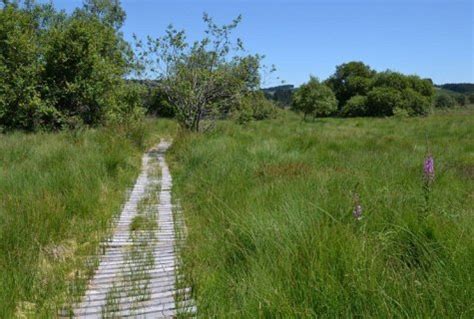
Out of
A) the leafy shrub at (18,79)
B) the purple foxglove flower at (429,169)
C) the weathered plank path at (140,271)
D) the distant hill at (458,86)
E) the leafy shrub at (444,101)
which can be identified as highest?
the distant hill at (458,86)

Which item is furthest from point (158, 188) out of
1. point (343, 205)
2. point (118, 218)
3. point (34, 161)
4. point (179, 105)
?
point (179, 105)

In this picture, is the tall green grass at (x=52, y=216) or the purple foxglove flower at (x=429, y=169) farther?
the purple foxglove flower at (x=429, y=169)

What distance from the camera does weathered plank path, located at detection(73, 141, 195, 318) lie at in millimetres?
3320

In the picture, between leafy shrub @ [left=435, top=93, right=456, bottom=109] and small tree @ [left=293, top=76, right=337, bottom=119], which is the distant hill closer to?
leafy shrub @ [left=435, top=93, right=456, bottom=109]

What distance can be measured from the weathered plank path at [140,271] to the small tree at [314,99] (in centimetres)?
3430

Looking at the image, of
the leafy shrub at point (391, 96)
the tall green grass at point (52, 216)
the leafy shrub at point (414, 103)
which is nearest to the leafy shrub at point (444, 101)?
the leafy shrub at point (391, 96)

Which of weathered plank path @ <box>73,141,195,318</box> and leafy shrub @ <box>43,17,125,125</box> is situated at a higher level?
leafy shrub @ <box>43,17,125,125</box>

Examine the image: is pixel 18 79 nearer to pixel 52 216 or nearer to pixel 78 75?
pixel 78 75

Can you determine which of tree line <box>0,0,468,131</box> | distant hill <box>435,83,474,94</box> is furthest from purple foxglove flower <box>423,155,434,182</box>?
distant hill <box>435,83,474,94</box>

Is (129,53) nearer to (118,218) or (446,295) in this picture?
(118,218)

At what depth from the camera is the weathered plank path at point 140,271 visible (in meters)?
3.32

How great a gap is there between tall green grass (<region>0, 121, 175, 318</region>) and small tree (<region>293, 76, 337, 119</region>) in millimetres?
31917

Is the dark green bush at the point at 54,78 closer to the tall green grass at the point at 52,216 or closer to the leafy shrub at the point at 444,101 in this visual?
the tall green grass at the point at 52,216

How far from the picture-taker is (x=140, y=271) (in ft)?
13.3
